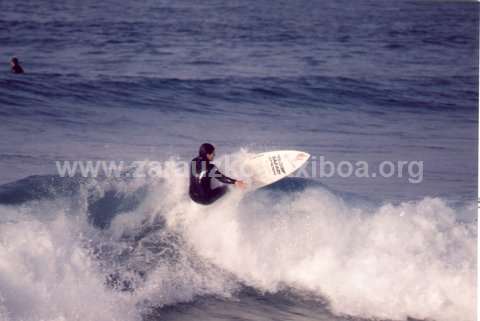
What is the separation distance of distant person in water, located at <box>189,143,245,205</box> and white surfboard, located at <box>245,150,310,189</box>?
574 mm

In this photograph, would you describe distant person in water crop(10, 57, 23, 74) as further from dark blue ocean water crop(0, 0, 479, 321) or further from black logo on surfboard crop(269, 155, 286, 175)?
black logo on surfboard crop(269, 155, 286, 175)

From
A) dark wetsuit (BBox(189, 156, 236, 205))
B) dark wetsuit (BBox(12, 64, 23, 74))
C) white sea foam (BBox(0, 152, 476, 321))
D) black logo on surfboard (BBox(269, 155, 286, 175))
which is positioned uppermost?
dark wetsuit (BBox(12, 64, 23, 74))

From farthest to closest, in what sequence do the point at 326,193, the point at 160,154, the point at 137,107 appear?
the point at 137,107, the point at 160,154, the point at 326,193

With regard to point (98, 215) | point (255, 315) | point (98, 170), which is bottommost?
point (255, 315)

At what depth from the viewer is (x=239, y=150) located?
6754mm

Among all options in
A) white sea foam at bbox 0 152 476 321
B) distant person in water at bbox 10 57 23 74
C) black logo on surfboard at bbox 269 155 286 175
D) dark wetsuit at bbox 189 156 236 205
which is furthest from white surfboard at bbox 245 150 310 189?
distant person in water at bbox 10 57 23 74

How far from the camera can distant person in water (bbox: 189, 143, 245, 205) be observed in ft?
16.9

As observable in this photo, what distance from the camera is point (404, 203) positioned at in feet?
19.4

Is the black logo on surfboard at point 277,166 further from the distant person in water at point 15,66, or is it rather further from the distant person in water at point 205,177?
the distant person in water at point 15,66

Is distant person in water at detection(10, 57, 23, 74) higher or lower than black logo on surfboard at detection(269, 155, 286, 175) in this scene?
higher

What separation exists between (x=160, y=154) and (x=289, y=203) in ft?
5.38

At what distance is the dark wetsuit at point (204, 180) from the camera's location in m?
5.16

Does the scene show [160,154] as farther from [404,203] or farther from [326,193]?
[404,203]

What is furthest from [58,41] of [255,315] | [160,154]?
[255,315]
